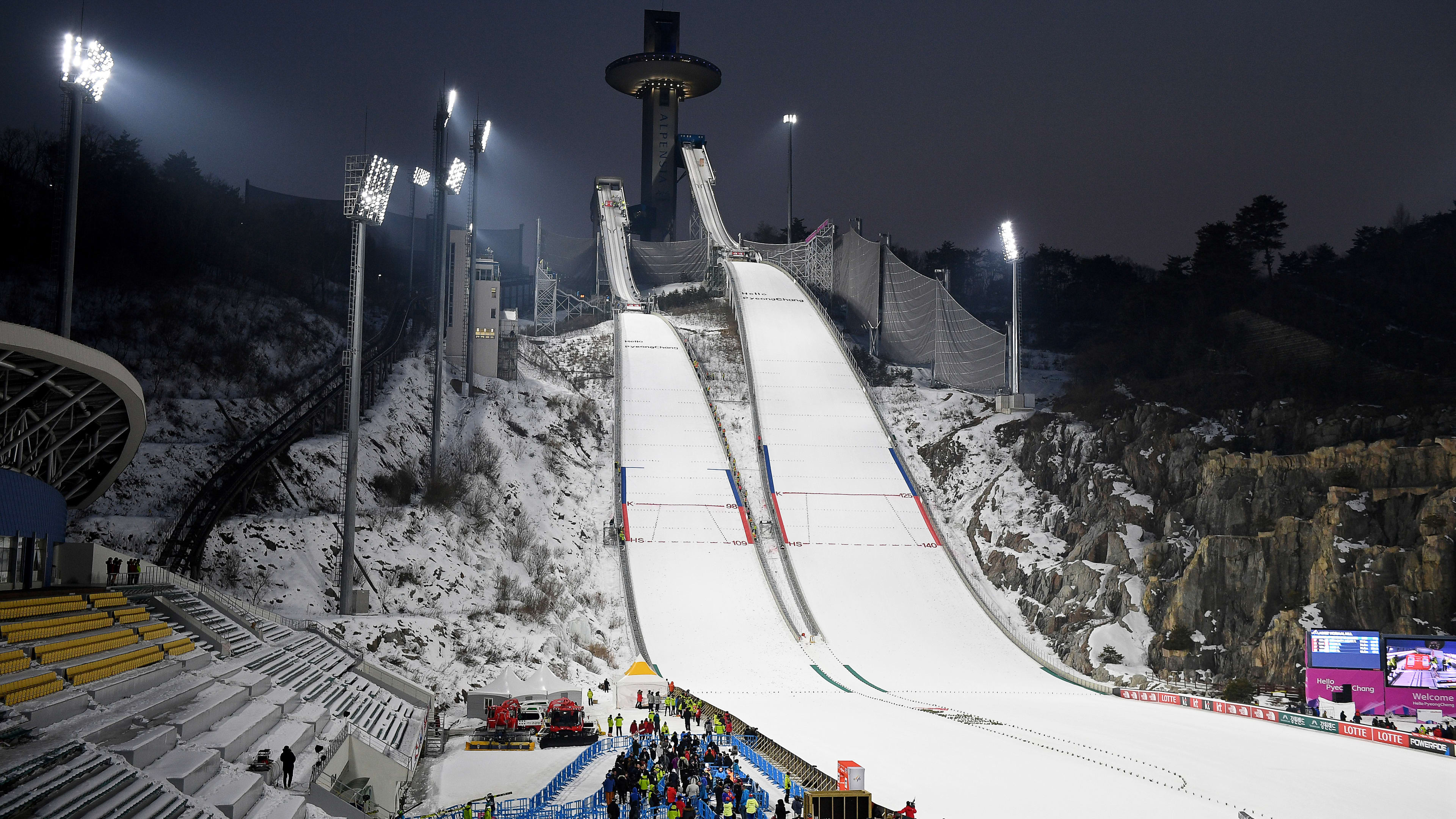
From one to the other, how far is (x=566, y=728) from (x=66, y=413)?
32.8 feet

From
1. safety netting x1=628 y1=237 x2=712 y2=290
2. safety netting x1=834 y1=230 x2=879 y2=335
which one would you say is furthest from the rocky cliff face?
safety netting x1=628 y1=237 x2=712 y2=290

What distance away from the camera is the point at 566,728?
1888cm

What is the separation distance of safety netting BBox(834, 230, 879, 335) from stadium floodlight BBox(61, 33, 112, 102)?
3794 centimetres

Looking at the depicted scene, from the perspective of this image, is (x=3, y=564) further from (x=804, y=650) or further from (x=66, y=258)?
(x=804, y=650)

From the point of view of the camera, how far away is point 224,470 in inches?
916

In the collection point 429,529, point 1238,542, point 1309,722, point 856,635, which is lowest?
point 1309,722

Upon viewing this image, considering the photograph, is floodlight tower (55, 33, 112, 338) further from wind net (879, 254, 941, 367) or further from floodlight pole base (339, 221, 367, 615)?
wind net (879, 254, 941, 367)

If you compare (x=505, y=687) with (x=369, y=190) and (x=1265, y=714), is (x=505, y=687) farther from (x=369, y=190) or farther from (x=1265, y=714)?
(x=1265, y=714)

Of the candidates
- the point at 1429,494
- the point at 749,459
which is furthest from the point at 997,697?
the point at 749,459

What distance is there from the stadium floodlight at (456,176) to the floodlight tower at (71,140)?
44.2 feet

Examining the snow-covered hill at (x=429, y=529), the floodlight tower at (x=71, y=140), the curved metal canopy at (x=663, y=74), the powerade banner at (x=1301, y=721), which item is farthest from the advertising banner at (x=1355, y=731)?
the curved metal canopy at (x=663, y=74)

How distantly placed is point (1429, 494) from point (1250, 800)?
13361 mm

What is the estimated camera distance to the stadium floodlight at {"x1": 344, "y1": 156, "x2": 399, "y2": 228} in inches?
873

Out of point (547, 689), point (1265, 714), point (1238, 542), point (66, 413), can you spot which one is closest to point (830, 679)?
point (547, 689)
